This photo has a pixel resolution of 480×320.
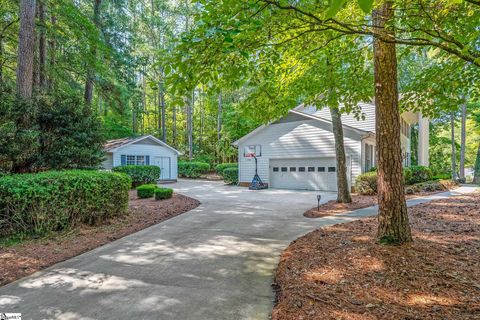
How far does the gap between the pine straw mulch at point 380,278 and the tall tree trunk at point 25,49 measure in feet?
25.9

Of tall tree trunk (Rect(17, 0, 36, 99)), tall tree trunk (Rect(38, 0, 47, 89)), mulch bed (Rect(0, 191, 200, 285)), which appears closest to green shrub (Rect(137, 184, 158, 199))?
mulch bed (Rect(0, 191, 200, 285))

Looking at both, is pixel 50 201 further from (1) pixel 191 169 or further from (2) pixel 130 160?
(1) pixel 191 169

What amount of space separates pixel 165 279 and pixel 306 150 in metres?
12.7

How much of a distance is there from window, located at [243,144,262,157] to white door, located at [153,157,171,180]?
8.41m

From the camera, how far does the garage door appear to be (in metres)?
14.7

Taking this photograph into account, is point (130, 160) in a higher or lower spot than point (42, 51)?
lower

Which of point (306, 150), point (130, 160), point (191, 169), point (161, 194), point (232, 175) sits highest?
point (306, 150)

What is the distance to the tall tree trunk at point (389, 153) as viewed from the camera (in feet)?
13.0

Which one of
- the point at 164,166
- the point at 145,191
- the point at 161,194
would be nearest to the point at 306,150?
the point at 161,194

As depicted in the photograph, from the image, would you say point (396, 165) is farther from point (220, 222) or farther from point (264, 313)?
point (220, 222)

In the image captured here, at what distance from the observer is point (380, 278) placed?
3123 mm

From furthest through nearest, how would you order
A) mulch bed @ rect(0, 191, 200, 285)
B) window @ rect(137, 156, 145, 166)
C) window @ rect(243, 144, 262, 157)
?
window @ rect(137, 156, 145, 166) < window @ rect(243, 144, 262, 157) < mulch bed @ rect(0, 191, 200, 285)

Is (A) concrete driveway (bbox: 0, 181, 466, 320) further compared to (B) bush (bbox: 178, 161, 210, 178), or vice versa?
(B) bush (bbox: 178, 161, 210, 178)

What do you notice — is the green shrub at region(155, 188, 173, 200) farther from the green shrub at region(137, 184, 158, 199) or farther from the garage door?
the garage door
